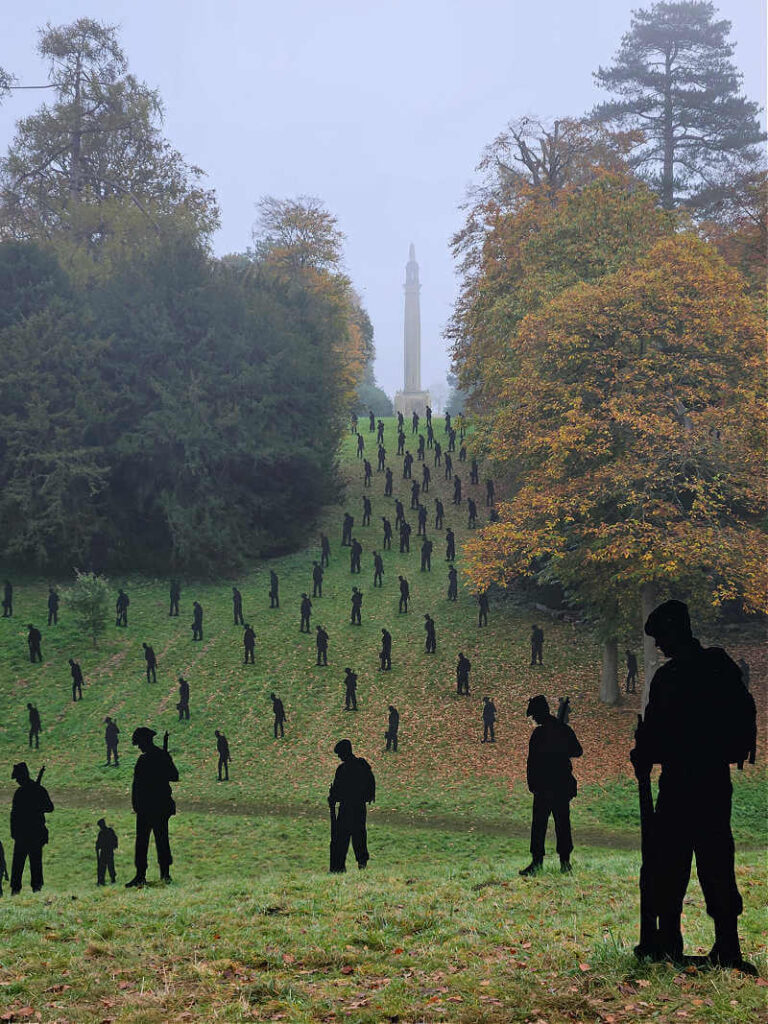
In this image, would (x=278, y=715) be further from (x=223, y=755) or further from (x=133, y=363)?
(x=133, y=363)

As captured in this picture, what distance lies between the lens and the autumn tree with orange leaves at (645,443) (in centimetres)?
1847

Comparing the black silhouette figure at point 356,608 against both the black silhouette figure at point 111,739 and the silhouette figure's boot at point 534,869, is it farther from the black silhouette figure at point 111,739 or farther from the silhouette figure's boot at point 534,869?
the silhouette figure's boot at point 534,869

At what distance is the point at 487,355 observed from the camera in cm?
3266

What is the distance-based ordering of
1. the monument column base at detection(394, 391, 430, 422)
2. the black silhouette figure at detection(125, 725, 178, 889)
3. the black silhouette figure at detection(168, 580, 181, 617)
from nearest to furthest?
the black silhouette figure at detection(125, 725, 178, 889) → the black silhouette figure at detection(168, 580, 181, 617) → the monument column base at detection(394, 391, 430, 422)

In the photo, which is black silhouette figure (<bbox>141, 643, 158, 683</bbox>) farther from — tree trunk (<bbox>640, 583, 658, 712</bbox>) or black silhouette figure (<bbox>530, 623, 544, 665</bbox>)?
tree trunk (<bbox>640, 583, 658, 712</bbox>)

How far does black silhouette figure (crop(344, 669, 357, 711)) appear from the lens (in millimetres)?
22734

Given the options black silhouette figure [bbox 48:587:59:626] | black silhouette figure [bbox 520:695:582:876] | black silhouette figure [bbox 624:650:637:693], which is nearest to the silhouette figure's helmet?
black silhouette figure [bbox 520:695:582:876]

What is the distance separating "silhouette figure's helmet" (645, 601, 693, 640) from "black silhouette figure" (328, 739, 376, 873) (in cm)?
621

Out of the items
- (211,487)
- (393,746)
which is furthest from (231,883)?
(211,487)

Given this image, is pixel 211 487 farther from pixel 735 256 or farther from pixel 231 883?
pixel 231 883

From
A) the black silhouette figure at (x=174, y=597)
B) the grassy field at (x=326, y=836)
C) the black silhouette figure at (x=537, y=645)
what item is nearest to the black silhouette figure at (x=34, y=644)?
the grassy field at (x=326, y=836)

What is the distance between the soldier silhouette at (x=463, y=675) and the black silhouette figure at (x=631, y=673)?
4218mm

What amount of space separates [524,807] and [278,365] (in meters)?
24.4

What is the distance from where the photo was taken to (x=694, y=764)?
5.90 m
